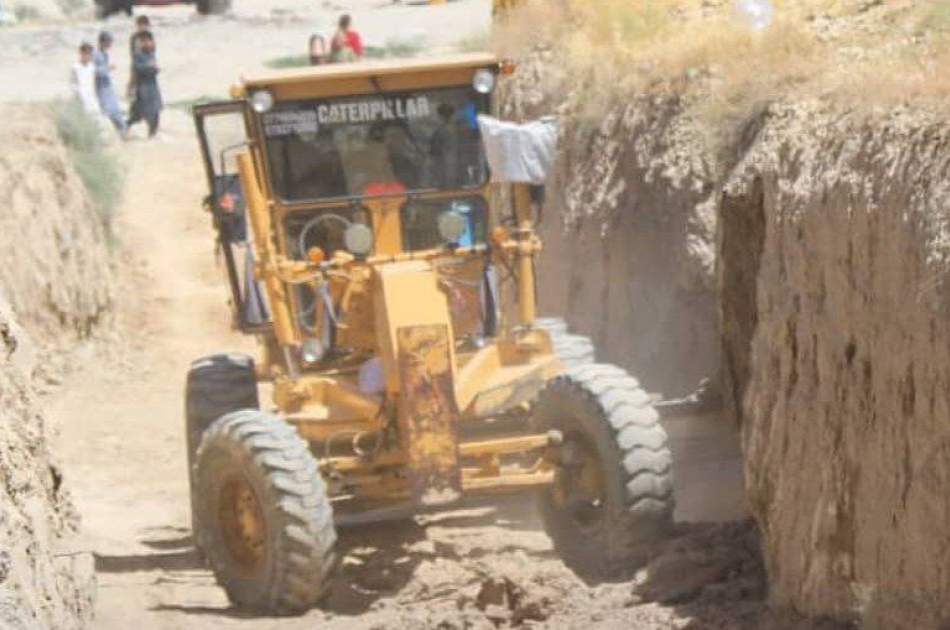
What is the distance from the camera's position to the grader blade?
43.7 ft

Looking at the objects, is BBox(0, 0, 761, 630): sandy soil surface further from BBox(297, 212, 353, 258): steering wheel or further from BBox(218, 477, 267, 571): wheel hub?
BBox(297, 212, 353, 258): steering wheel

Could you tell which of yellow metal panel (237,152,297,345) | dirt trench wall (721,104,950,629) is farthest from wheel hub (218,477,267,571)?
dirt trench wall (721,104,950,629)

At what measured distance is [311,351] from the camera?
1431 centimetres

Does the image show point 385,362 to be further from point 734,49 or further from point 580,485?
point 734,49

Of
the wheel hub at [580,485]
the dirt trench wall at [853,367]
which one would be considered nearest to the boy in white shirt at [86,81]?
the wheel hub at [580,485]

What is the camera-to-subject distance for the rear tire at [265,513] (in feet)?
42.5

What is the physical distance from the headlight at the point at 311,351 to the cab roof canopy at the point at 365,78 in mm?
1545

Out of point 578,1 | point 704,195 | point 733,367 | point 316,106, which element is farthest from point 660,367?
point 578,1

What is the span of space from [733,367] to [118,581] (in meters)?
4.22

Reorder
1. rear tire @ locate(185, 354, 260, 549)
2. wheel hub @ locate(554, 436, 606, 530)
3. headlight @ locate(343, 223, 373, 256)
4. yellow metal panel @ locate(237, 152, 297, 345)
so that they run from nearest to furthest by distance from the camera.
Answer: wheel hub @ locate(554, 436, 606, 530)
yellow metal panel @ locate(237, 152, 297, 345)
headlight @ locate(343, 223, 373, 256)
rear tire @ locate(185, 354, 260, 549)

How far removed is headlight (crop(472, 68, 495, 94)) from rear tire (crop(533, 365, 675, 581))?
1945 millimetres

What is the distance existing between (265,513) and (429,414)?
113cm

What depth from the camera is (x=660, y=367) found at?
57.4ft

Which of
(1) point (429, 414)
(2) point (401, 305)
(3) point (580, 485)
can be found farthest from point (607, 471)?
(2) point (401, 305)
